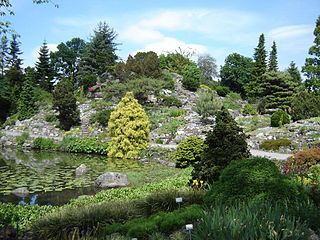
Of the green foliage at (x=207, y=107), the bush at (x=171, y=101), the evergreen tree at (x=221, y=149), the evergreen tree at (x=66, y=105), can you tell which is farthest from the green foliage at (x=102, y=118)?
the evergreen tree at (x=221, y=149)

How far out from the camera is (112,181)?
1318cm

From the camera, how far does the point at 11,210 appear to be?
27.2ft

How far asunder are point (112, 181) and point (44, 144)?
12716 millimetres

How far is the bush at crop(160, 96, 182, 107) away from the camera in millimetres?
30312

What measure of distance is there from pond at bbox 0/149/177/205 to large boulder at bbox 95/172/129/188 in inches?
10.1

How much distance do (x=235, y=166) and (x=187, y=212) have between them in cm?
121

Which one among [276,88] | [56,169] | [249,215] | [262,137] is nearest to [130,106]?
[56,169]

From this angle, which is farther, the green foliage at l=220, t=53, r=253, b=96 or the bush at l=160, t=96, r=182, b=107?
the green foliage at l=220, t=53, r=253, b=96

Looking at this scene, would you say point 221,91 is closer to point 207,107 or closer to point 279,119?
point 207,107

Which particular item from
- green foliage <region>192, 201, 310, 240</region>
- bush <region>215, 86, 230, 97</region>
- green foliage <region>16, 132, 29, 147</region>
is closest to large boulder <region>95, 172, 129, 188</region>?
green foliage <region>192, 201, 310, 240</region>

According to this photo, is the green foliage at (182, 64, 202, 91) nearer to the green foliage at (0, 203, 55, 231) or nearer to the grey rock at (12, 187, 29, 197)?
the grey rock at (12, 187, 29, 197)

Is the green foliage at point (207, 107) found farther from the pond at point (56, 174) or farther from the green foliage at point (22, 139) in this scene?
the green foliage at point (22, 139)

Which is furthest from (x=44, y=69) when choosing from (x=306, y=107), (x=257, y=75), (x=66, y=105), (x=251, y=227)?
(x=251, y=227)

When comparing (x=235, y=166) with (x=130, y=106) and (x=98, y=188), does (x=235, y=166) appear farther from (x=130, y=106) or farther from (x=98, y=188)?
(x=130, y=106)
